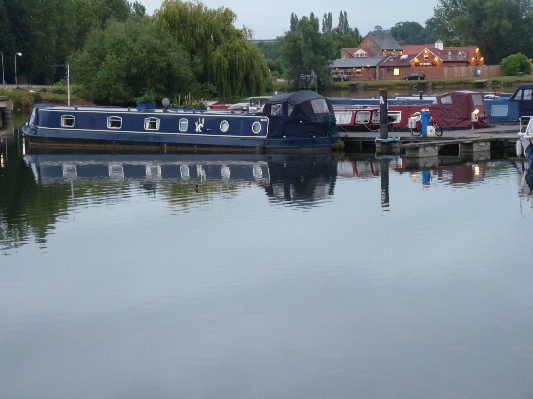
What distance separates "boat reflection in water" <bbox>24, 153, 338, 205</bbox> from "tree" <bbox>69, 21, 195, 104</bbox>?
1384 cm

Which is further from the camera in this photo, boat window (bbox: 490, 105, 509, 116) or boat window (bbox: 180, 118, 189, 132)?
boat window (bbox: 490, 105, 509, 116)

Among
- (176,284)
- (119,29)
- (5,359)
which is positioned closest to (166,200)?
(176,284)

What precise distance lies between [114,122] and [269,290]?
2330 cm

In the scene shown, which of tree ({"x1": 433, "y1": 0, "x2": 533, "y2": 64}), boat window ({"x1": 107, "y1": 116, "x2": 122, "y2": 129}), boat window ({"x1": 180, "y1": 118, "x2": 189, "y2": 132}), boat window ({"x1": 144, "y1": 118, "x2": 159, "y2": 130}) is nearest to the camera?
boat window ({"x1": 180, "y1": 118, "x2": 189, "y2": 132})

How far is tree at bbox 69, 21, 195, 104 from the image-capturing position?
49.9m

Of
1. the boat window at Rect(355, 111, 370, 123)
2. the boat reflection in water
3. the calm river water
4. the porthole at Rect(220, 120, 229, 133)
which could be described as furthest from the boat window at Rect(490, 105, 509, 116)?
the calm river water

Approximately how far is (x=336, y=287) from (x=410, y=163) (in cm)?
1623

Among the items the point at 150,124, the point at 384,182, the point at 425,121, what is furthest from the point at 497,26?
the point at 384,182

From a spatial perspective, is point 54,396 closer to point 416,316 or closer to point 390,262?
point 416,316

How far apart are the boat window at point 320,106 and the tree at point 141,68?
16.7 metres

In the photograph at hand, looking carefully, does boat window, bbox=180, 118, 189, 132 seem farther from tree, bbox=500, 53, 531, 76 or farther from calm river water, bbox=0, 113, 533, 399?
tree, bbox=500, 53, 531, 76

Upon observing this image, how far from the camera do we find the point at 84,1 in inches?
3617

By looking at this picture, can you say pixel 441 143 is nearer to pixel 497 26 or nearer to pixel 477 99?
pixel 477 99

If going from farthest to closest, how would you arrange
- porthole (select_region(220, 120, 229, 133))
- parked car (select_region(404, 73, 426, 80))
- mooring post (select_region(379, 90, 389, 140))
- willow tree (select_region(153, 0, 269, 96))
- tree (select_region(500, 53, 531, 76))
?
parked car (select_region(404, 73, 426, 80)), tree (select_region(500, 53, 531, 76)), willow tree (select_region(153, 0, 269, 96)), porthole (select_region(220, 120, 229, 133)), mooring post (select_region(379, 90, 389, 140))
